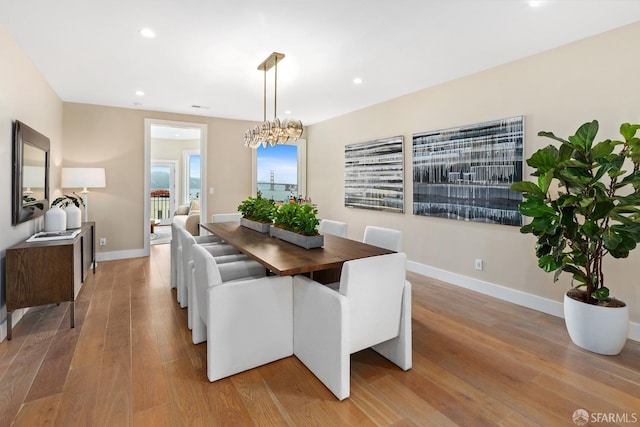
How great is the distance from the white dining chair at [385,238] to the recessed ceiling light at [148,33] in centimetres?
265

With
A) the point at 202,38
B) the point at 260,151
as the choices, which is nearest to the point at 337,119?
the point at 260,151

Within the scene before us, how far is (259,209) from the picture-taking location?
11.5 ft

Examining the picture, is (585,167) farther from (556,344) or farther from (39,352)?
(39,352)

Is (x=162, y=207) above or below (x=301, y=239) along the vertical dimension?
above

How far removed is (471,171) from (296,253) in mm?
2518

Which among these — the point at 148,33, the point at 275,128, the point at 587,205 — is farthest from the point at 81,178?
the point at 587,205

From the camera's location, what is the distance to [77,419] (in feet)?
5.60

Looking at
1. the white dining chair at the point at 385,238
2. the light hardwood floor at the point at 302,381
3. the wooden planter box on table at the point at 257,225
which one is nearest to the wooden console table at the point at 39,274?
the light hardwood floor at the point at 302,381

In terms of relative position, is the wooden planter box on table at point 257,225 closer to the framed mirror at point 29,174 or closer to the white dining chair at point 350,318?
the white dining chair at point 350,318

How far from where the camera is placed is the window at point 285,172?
6863mm

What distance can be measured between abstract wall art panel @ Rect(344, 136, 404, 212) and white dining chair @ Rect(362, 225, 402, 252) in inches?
63.2

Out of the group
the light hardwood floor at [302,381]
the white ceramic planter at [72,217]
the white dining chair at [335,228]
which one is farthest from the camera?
the white ceramic planter at [72,217]

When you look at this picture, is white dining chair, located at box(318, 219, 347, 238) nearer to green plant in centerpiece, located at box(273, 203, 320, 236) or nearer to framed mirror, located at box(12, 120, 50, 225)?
green plant in centerpiece, located at box(273, 203, 320, 236)

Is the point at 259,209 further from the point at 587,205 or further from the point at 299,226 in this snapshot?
the point at 587,205
